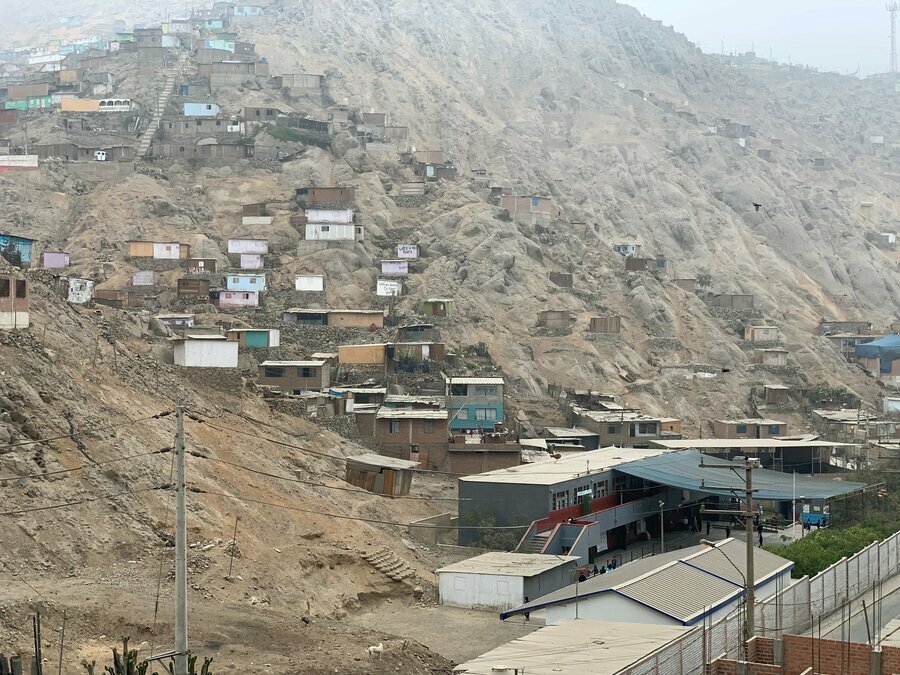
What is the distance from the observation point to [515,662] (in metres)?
28.1

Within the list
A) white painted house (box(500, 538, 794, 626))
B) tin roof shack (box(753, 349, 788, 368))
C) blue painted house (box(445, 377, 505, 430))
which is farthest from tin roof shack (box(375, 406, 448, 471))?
tin roof shack (box(753, 349, 788, 368))

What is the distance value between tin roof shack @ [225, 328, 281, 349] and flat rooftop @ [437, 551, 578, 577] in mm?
24929

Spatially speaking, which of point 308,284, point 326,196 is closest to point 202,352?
point 308,284

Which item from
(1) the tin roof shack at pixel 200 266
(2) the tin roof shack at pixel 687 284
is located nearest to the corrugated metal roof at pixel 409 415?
(1) the tin roof shack at pixel 200 266

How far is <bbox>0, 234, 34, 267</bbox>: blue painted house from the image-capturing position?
49.8 meters

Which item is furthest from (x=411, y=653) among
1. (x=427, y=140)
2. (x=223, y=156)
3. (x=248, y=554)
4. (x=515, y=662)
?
(x=427, y=140)

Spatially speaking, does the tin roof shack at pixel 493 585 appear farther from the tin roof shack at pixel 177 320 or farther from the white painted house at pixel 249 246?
the white painted house at pixel 249 246

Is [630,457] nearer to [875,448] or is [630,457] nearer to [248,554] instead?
[875,448]

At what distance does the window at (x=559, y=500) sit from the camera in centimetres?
4644

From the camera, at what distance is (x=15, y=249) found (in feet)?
173

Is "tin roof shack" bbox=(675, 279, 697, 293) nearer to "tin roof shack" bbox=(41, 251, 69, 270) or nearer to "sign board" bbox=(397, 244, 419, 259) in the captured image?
"sign board" bbox=(397, 244, 419, 259)

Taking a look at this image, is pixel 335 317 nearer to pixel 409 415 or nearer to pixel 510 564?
pixel 409 415

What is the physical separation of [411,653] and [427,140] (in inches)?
3439

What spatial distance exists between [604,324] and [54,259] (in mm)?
32997
